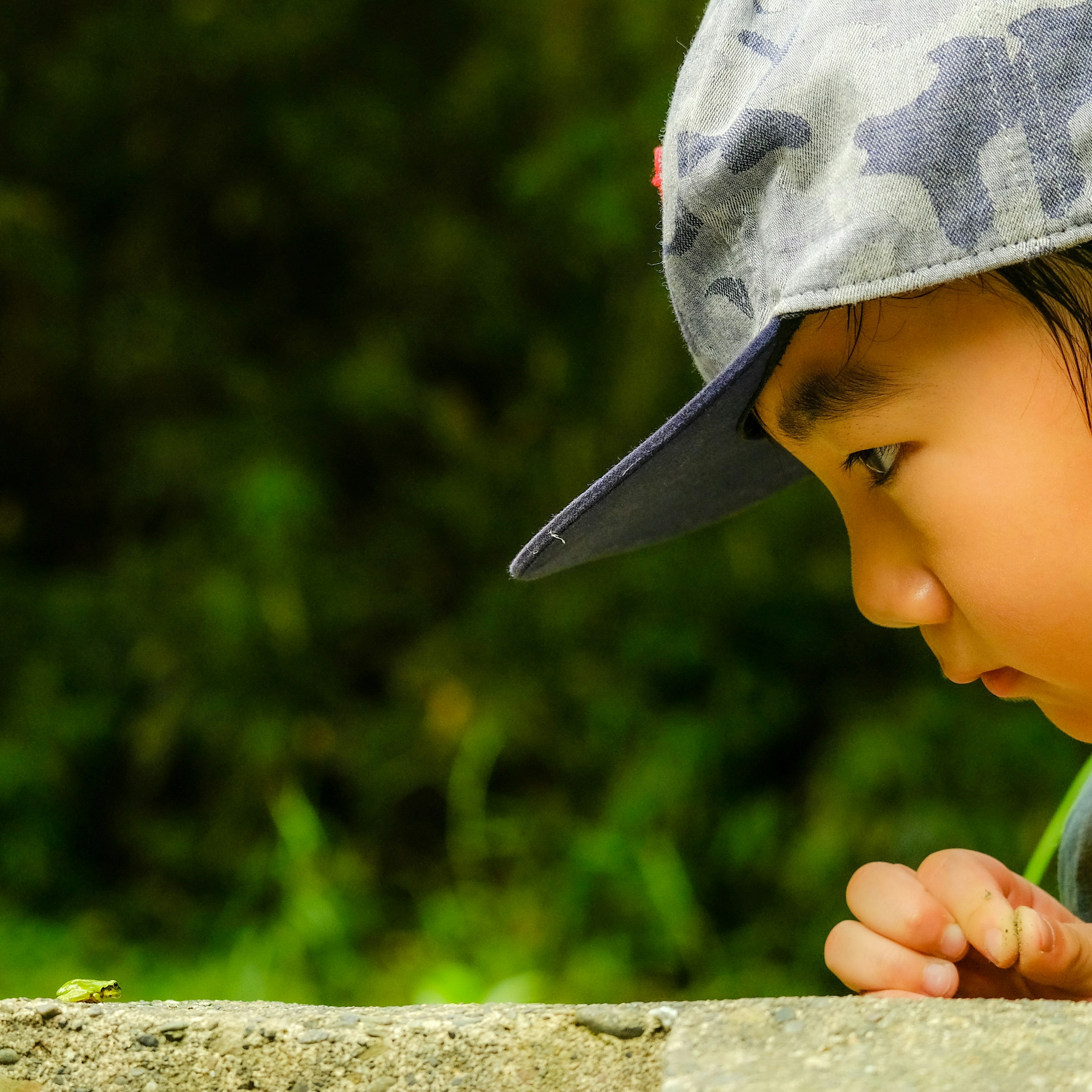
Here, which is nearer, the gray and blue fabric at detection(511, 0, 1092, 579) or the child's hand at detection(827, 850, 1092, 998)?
the gray and blue fabric at detection(511, 0, 1092, 579)

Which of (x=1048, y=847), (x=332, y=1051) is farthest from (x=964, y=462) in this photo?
(x=1048, y=847)

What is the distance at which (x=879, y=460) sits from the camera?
0.70 m

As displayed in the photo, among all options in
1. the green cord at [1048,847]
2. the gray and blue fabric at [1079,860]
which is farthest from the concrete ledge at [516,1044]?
the green cord at [1048,847]

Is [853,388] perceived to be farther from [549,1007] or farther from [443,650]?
[443,650]

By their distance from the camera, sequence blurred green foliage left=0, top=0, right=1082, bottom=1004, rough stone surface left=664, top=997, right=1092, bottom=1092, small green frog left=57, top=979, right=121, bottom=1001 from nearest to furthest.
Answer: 1. rough stone surface left=664, top=997, right=1092, bottom=1092
2. small green frog left=57, top=979, right=121, bottom=1001
3. blurred green foliage left=0, top=0, right=1082, bottom=1004

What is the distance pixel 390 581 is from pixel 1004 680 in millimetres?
1702

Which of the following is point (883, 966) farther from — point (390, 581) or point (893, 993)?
point (390, 581)

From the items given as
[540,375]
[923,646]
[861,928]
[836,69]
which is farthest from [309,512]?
[836,69]

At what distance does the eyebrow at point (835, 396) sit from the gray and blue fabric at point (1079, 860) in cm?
55

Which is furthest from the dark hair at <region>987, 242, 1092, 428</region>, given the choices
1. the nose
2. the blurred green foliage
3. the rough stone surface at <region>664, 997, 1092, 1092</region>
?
the blurred green foliage

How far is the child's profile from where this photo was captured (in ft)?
1.93

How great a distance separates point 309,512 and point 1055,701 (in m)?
1.66

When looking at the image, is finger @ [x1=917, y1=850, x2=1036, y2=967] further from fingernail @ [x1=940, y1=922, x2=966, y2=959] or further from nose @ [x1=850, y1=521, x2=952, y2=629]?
nose @ [x1=850, y1=521, x2=952, y2=629]

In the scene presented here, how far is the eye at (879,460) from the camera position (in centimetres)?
69
